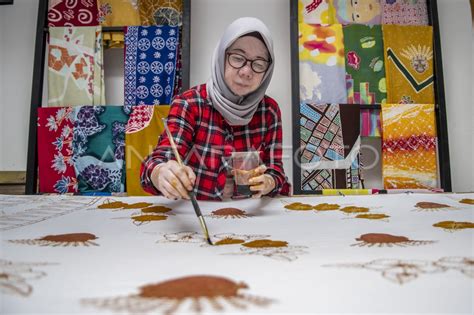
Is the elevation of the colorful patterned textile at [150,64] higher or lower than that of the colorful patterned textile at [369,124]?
higher

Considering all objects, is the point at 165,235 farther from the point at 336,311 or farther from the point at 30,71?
the point at 30,71

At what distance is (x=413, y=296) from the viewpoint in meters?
0.34

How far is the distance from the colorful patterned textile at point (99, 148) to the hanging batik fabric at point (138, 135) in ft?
0.13

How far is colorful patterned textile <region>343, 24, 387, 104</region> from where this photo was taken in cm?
198

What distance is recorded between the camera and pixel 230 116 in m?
1.23

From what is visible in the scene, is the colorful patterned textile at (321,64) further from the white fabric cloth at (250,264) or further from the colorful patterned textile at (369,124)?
the white fabric cloth at (250,264)

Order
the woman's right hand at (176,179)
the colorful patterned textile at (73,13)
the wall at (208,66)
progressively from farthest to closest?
the wall at (208,66)
the colorful patterned textile at (73,13)
the woman's right hand at (176,179)

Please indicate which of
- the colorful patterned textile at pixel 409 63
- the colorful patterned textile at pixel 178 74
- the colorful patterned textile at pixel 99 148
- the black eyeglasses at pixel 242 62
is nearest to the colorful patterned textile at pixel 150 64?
the colorful patterned textile at pixel 178 74

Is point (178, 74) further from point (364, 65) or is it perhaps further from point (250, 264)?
point (250, 264)

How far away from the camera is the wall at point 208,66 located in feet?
7.20

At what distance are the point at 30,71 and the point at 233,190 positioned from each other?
1.79 m

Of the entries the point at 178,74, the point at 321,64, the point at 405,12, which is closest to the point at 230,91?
the point at 178,74

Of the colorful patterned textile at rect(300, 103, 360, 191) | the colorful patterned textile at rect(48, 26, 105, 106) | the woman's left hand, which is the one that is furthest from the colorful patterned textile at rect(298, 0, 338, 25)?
the woman's left hand

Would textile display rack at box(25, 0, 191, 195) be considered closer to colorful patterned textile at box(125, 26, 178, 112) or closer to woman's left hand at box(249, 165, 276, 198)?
colorful patterned textile at box(125, 26, 178, 112)
